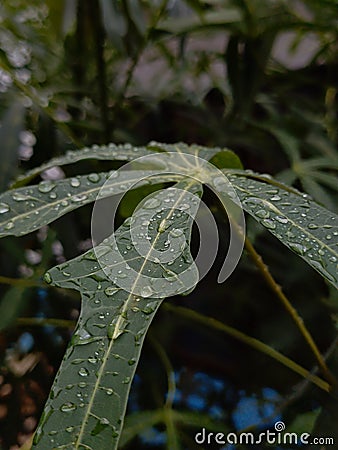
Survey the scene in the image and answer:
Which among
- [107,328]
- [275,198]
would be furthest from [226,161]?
[107,328]

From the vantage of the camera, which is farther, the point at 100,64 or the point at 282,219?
the point at 100,64

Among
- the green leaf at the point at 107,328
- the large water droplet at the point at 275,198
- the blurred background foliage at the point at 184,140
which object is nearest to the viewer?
the green leaf at the point at 107,328

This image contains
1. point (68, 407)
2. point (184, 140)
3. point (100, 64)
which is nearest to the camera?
point (68, 407)

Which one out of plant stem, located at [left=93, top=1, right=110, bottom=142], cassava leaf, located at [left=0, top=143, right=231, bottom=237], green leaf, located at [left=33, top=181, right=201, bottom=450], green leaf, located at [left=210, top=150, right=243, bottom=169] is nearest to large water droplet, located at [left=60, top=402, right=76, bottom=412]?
green leaf, located at [left=33, top=181, right=201, bottom=450]

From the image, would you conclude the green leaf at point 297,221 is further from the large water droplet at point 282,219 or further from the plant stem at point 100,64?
the plant stem at point 100,64

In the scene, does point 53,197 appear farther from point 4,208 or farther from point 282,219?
point 282,219

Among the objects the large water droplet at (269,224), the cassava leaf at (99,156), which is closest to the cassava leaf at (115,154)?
the cassava leaf at (99,156)

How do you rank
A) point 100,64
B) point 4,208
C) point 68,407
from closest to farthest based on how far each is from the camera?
1. point 68,407
2. point 4,208
3. point 100,64

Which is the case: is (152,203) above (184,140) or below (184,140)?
above
